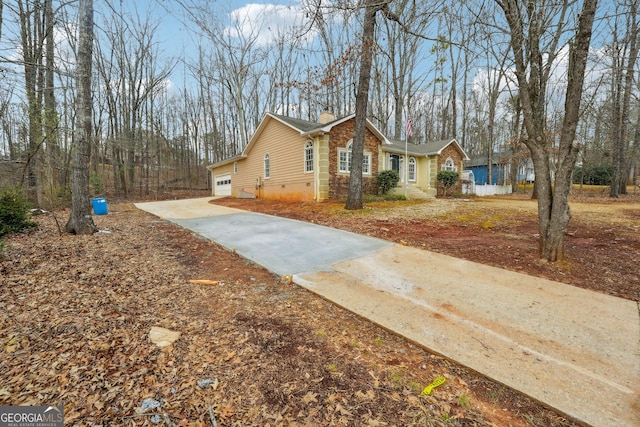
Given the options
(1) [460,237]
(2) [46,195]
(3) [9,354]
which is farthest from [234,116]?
(3) [9,354]

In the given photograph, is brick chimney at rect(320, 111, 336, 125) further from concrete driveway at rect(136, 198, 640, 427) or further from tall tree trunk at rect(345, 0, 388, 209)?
concrete driveway at rect(136, 198, 640, 427)

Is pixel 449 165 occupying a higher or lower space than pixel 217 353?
higher

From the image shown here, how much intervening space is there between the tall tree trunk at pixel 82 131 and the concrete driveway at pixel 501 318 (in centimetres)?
394

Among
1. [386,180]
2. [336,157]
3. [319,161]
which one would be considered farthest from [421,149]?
[319,161]

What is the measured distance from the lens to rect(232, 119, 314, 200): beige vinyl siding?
13.6 metres

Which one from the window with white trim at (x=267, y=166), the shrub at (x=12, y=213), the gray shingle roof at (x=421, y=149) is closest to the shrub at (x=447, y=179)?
the gray shingle roof at (x=421, y=149)

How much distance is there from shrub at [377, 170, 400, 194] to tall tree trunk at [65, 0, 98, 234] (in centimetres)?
1173

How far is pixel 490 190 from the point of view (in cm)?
2197

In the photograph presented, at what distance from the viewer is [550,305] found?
10.3 ft

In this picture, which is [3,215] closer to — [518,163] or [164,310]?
[164,310]

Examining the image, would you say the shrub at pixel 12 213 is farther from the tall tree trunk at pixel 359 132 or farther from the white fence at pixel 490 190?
the white fence at pixel 490 190

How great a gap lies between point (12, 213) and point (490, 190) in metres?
26.1

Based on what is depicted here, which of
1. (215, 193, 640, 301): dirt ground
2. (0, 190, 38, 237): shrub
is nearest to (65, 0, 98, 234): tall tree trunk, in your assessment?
(0, 190, 38, 237): shrub

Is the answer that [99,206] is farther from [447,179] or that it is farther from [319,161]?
[447,179]
